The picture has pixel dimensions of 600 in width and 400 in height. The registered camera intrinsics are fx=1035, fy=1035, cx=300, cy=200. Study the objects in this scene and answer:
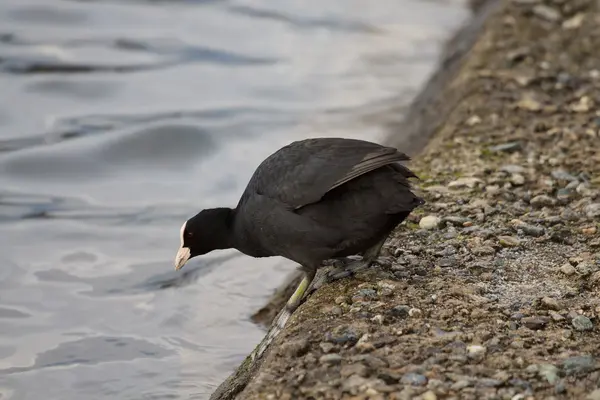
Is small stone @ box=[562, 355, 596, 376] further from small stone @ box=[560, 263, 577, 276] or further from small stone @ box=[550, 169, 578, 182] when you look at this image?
small stone @ box=[550, 169, 578, 182]

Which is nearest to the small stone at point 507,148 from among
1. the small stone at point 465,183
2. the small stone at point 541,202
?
the small stone at point 465,183

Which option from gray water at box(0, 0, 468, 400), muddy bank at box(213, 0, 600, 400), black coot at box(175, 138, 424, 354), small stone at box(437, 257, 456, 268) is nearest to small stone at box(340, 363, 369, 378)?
muddy bank at box(213, 0, 600, 400)

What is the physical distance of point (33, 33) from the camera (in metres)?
12.8

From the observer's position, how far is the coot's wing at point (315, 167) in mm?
4973

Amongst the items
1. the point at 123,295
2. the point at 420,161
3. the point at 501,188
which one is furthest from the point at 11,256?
the point at 501,188

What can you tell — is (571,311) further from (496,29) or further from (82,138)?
(82,138)

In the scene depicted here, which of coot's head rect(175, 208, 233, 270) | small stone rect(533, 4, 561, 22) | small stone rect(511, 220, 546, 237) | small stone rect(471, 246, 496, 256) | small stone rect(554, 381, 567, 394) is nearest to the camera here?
small stone rect(554, 381, 567, 394)

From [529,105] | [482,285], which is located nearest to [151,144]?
[529,105]

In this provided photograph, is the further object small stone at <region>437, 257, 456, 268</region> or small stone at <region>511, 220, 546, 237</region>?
small stone at <region>511, 220, 546, 237</region>

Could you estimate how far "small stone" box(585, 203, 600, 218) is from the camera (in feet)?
19.3

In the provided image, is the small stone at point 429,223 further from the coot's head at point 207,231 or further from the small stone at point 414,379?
→ the small stone at point 414,379

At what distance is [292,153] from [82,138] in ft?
18.0

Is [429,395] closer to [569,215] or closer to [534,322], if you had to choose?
[534,322]

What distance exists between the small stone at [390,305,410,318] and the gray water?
1808mm
